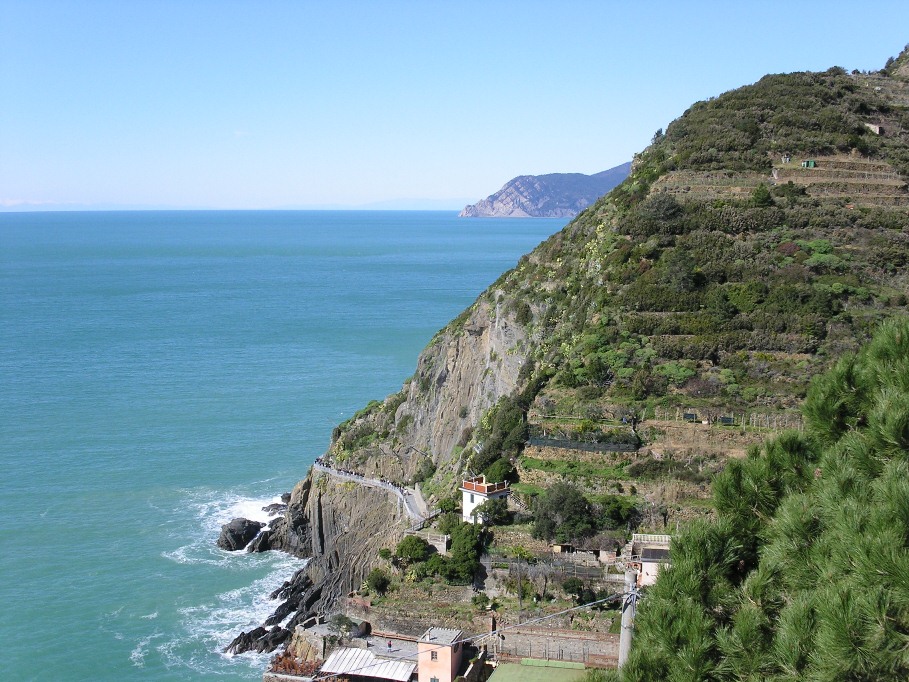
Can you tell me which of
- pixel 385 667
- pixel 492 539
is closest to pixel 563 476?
pixel 492 539

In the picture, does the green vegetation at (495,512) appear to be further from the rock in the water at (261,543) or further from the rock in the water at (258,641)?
the rock in the water at (261,543)

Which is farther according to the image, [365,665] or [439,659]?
[365,665]

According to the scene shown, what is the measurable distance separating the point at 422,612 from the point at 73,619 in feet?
48.4

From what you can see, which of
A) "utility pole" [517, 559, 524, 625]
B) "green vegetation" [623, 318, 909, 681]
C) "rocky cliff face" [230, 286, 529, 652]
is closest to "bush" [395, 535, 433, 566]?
"utility pole" [517, 559, 524, 625]

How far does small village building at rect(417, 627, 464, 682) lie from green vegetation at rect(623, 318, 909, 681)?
13594 mm

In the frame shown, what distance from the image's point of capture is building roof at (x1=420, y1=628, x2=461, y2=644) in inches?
1008

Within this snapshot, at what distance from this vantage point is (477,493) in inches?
1184

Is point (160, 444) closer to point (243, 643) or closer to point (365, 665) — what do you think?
point (243, 643)

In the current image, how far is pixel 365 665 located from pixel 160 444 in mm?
31354

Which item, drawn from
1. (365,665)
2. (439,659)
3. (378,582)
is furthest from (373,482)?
(439,659)

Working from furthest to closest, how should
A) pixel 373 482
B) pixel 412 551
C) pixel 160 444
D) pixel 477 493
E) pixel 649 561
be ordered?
1. pixel 160 444
2. pixel 373 482
3. pixel 477 493
4. pixel 412 551
5. pixel 649 561

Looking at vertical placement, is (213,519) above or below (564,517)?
below

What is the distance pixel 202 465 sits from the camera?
167ft

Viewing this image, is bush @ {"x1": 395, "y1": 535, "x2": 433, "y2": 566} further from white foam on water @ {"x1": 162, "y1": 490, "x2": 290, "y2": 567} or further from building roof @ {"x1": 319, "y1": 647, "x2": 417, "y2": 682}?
white foam on water @ {"x1": 162, "y1": 490, "x2": 290, "y2": 567}
